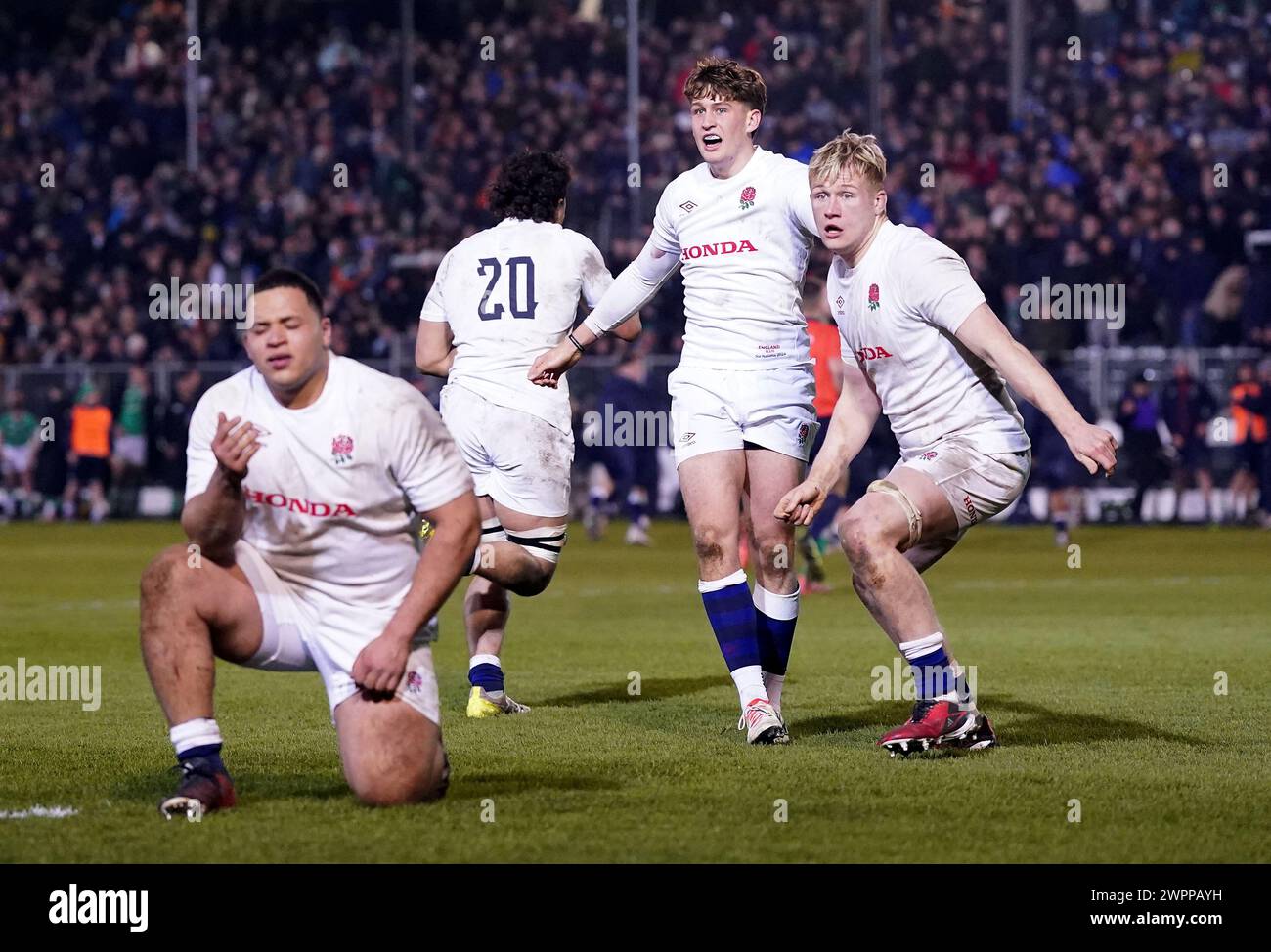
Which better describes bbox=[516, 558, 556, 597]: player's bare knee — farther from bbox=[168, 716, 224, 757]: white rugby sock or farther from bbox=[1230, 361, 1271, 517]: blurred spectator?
bbox=[1230, 361, 1271, 517]: blurred spectator

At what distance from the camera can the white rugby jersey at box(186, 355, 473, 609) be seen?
18.6ft

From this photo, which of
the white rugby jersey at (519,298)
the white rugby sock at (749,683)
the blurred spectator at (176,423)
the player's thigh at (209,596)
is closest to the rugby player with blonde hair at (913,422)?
the white rugby sock at (749,683)

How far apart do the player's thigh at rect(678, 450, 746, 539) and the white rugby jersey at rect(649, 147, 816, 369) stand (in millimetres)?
369

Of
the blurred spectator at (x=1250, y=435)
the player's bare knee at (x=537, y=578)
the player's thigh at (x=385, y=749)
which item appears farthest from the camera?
the blurred spectator at (x=1250, y=435)

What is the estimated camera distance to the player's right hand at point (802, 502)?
23.3 feet

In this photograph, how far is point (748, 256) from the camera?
7.74m

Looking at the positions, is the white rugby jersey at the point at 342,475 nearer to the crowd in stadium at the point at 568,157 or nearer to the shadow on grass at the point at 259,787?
the shadow on grass at the point at 259,787

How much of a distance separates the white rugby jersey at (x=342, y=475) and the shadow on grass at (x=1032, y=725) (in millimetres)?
2268

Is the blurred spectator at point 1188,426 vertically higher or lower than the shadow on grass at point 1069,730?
higher

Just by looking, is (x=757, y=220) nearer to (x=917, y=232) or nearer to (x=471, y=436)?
(x=917, y=232)

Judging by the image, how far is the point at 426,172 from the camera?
2894cm
